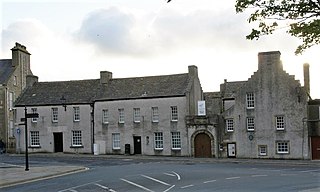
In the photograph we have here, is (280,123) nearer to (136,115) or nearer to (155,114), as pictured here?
(155,114)

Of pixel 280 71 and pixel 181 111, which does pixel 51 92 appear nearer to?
pixel 181 111

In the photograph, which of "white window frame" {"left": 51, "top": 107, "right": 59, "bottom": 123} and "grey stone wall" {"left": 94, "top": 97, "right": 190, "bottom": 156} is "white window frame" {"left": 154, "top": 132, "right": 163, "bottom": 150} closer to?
"grey stone wall" {"left": 94, "top": 97, "right": 190, "bottom": 156}

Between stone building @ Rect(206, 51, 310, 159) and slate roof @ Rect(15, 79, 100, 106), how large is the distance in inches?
670

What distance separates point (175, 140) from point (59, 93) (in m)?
16.3

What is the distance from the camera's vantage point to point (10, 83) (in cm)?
6588

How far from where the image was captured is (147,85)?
54.1 metres

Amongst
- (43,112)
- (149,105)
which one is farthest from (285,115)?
(43,112)

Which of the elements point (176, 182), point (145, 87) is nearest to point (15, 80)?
point (145, 87)

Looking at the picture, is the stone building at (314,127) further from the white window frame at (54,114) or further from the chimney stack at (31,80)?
the chimney stack at (31,80)

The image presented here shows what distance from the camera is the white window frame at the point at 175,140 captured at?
165 ft

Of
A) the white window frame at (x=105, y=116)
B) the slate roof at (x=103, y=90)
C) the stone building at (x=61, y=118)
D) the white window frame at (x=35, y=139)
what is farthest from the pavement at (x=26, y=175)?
the white window frame at (x=35, y=139)

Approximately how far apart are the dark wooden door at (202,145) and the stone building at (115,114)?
2.12ft

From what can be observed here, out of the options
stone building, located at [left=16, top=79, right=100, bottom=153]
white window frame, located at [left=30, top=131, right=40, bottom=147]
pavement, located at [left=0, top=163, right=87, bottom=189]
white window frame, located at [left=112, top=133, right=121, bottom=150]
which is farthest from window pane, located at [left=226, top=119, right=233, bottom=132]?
white window frame, located at [left=30, top=131, right=40, bottom=147]

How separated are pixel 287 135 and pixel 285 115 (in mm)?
1901
